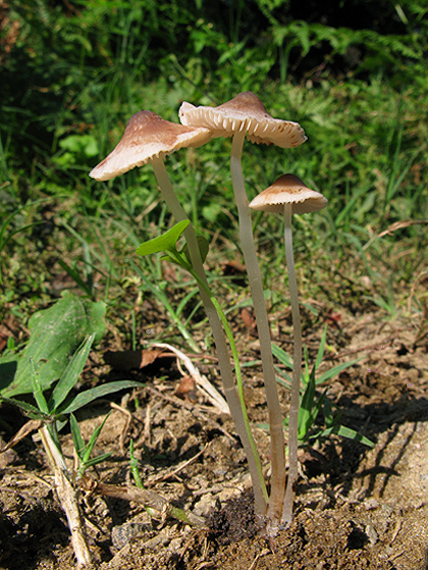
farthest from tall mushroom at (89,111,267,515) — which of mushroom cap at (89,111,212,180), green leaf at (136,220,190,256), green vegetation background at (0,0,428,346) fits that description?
green vegetation background at (0,0,428,346)

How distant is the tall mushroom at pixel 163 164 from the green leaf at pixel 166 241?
0.14 meters

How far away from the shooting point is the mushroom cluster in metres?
1.16

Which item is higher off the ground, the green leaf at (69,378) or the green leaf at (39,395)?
the green leaf at (39,395)

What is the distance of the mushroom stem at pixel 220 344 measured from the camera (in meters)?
1.26

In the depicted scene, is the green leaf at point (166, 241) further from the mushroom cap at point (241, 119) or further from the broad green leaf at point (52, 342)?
the broad green leaf at point (52, 342)

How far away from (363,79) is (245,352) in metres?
4.90

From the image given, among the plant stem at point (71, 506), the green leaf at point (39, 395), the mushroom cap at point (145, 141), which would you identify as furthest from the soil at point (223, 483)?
the mushroom cap at point (145, 141)

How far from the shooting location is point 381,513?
147 centimetres

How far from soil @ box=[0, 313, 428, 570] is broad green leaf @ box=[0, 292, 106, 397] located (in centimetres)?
16

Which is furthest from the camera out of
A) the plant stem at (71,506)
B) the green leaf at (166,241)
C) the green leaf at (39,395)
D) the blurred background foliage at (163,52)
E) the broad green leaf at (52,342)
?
the blurred background foliage at (163,52)

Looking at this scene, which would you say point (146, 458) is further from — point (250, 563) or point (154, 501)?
point (250, 563)

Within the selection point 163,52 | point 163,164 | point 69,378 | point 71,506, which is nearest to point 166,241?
point 163,164

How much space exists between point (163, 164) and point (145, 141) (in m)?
0.11

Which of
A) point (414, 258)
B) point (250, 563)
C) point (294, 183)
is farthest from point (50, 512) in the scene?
A: point (414, 258)
